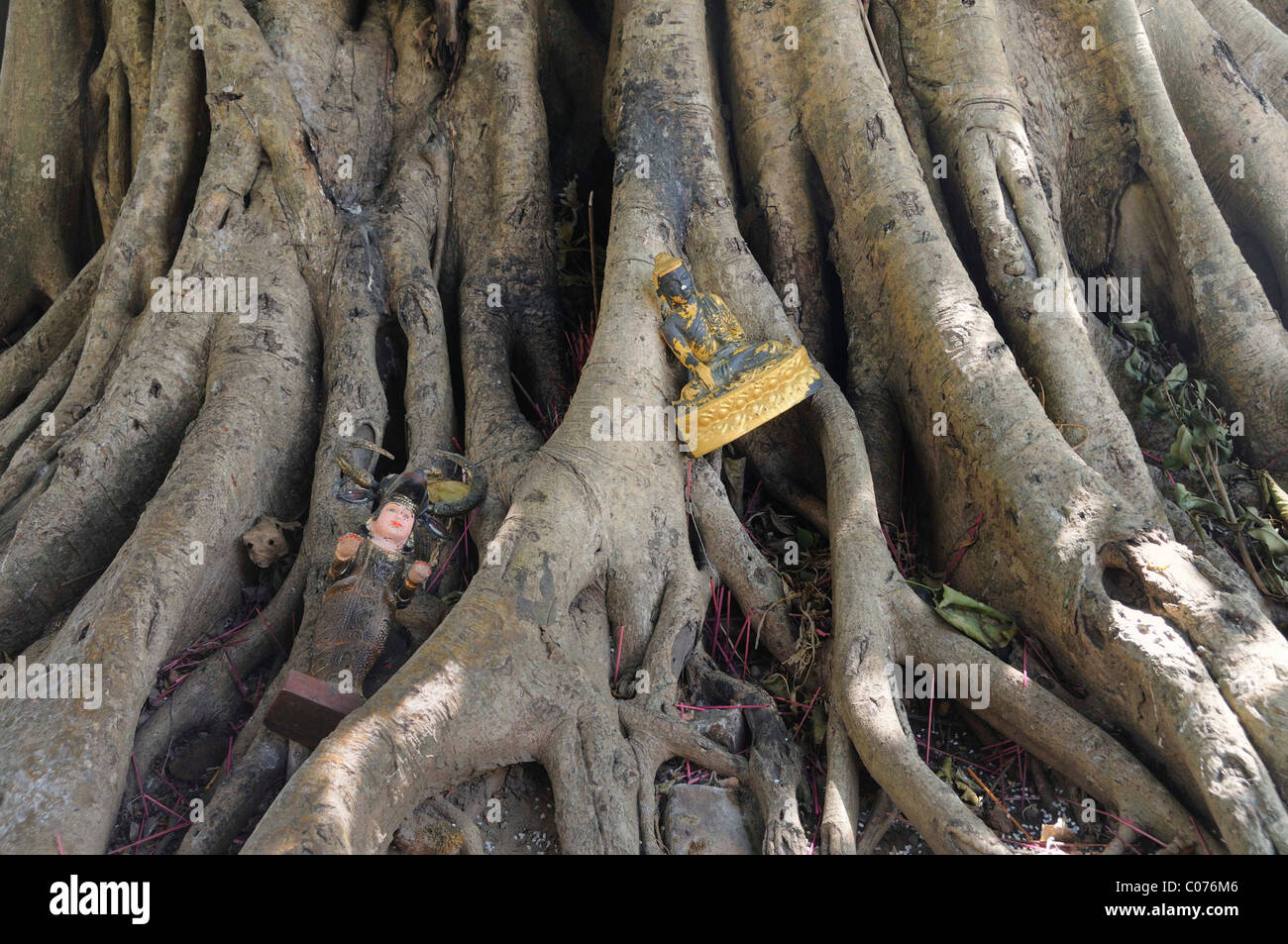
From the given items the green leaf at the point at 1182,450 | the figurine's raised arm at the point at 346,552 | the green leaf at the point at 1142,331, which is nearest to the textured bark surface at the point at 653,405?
the green leaf at the point at 1142,331

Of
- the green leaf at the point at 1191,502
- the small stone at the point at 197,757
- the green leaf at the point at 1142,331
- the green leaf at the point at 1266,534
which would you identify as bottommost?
the small stone at the point at 197,757

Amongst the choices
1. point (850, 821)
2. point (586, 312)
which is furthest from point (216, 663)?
point (586, 312)

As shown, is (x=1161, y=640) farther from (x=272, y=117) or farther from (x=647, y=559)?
(x=272, y=117)

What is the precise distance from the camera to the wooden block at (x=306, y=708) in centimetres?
281

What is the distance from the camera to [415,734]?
2.72 metres

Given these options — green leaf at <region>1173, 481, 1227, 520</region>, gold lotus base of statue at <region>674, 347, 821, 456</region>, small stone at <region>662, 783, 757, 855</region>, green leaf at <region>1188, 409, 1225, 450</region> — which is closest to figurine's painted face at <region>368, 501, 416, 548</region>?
gold lotus base of statue at <region>674, 347, 821, 456</region>

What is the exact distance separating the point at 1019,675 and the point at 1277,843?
917 millimetres

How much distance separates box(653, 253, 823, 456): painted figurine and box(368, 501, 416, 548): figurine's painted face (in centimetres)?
124

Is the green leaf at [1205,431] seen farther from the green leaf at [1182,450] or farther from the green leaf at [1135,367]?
the green leaf at [1135,367]

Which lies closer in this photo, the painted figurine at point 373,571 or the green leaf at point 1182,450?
the painted figurine at point 373,571

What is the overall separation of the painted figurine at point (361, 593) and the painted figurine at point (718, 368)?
1.07m

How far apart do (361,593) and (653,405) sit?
1478mm

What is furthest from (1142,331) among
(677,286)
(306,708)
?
(306,708)

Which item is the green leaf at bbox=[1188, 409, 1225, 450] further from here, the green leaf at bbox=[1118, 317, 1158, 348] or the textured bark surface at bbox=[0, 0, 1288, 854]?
the green leaf at bbox=[1118, 317, 1158, 348]
